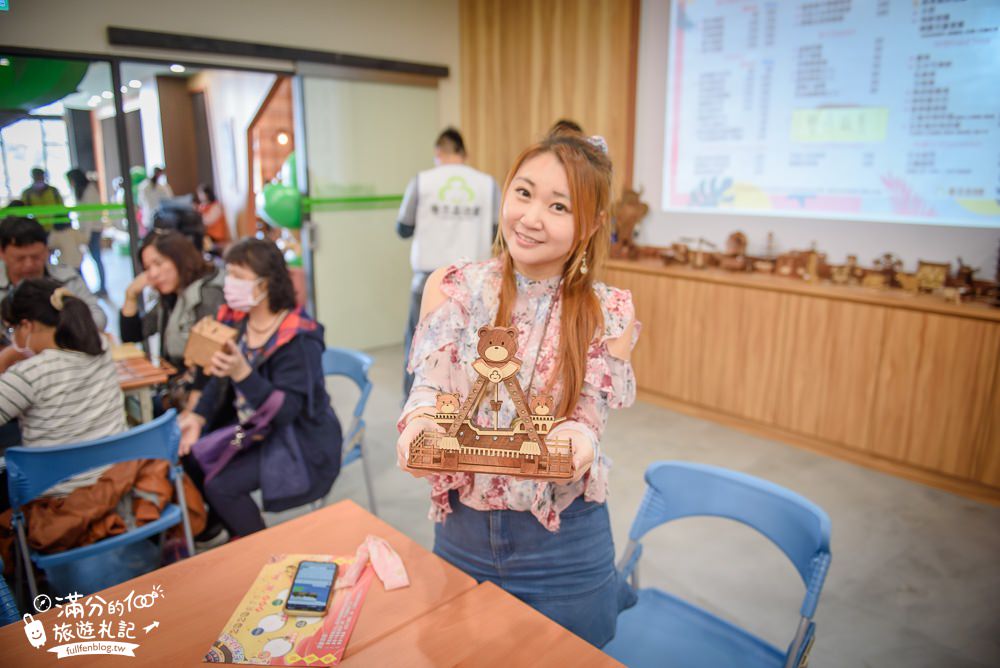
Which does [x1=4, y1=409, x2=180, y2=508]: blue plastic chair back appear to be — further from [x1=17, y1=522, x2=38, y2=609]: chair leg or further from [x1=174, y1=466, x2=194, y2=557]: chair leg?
[x1=174, y1=466, x2=194, y2=557]: chair leg

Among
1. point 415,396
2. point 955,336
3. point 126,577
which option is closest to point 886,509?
point 955,336

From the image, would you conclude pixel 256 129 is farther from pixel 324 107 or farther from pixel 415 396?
pixel 415 396

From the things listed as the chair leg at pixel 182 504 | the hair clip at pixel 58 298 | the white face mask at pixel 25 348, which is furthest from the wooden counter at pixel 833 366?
the white face mask at pixel 25 348

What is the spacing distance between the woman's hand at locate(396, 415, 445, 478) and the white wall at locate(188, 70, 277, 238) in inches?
242

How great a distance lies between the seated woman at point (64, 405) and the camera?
6.25ft

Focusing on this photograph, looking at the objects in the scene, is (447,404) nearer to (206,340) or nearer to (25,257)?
(206,340)

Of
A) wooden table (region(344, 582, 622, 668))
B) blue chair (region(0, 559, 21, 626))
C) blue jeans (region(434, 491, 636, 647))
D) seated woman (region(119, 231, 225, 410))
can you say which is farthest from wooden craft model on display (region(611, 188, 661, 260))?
blue chair (region(0, 559, 21, 626))

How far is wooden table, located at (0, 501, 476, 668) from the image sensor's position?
3.66ft

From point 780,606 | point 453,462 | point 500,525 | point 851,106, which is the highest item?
point 851,106

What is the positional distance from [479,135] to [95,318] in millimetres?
4035

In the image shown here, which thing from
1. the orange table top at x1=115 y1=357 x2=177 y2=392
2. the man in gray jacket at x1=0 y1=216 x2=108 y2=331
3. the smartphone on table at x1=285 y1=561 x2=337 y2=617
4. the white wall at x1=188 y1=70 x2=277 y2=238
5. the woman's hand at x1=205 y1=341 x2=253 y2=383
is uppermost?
the white wall at x1=188 y1=70 x2=277 y2=238

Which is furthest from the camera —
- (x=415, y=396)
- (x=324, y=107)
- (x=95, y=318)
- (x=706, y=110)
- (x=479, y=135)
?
(x=479, y=135)

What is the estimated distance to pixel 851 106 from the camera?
3641mm

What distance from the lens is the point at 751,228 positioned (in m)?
4.19
